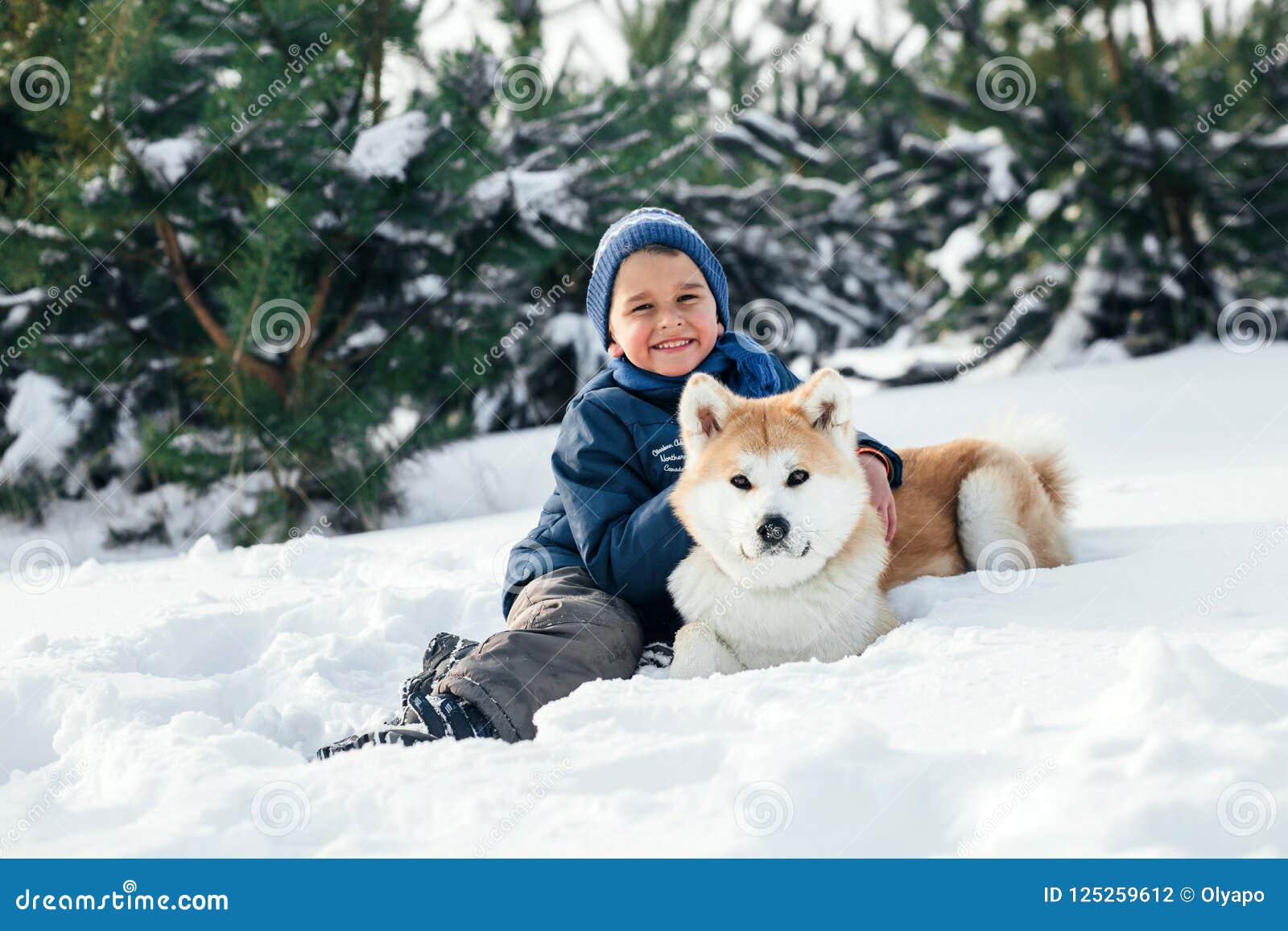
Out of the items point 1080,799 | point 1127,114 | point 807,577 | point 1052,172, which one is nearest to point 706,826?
point 1080,799

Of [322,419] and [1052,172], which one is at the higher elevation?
[1052,172]

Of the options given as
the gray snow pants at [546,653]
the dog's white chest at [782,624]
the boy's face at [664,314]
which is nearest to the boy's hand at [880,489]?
the dog's white chest at [782,624]

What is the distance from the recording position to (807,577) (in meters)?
2.55

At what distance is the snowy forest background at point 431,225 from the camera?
5824mm

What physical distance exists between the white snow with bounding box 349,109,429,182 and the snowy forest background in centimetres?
2

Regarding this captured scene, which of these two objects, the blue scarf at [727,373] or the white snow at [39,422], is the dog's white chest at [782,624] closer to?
the blue scarf at [727,373]

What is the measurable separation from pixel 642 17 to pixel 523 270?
3342 mm

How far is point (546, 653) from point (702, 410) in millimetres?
756

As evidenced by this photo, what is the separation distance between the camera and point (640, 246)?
123 inches

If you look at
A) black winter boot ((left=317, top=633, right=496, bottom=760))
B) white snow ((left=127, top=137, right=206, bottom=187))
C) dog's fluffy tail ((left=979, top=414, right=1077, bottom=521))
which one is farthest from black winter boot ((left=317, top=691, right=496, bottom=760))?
white snow ((left=127, top=137, right=206, bottom=187))

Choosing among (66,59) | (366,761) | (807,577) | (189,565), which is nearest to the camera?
(366,761)

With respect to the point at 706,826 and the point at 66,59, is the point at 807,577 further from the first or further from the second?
the point at 66,59

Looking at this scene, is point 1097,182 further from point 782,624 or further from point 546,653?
point 546,653

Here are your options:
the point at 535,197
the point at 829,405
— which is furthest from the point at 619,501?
the point at 535,197
